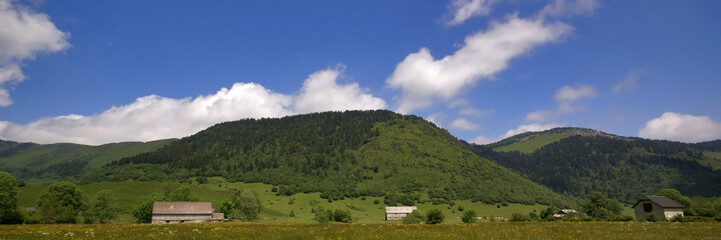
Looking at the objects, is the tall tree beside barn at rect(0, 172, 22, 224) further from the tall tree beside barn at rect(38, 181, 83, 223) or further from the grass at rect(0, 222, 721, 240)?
the grass at rect(0, 222, 721, 240)

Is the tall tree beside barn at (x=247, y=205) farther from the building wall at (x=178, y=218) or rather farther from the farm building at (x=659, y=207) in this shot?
the farm building at (x=659, y=207)

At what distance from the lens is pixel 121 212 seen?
433 ft

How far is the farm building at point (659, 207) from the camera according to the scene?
8160cm

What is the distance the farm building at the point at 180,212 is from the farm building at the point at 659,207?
103693 millimetres

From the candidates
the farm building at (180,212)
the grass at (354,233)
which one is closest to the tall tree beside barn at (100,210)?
the farm building at (180,212)

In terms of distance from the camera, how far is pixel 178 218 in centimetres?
10181

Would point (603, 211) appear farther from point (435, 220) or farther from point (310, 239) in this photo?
point (310, 239)

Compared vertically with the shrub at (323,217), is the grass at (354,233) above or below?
above

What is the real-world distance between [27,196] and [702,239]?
18698cm

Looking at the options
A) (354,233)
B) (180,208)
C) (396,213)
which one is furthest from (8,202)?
(396,213)

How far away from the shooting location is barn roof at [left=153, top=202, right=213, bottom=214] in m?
101

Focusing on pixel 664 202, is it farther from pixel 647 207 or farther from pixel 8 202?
pixel 8 202

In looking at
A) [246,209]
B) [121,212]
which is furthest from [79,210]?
[246,209]

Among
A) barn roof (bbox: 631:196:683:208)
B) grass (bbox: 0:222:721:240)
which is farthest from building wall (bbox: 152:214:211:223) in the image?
barn roof (bbox: 631:196:683:208)
